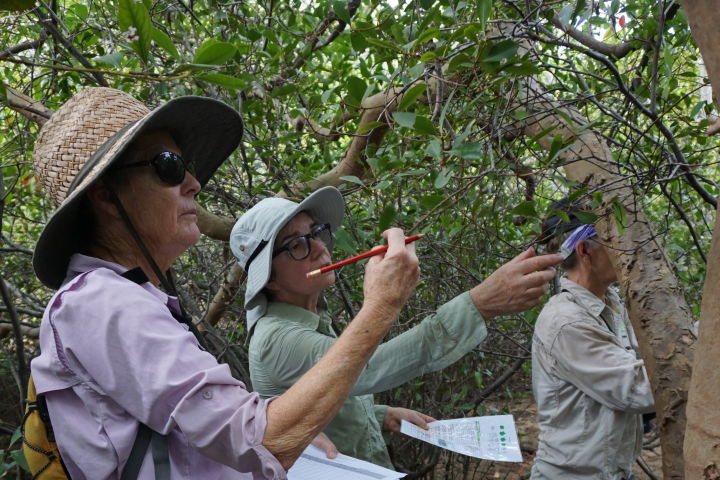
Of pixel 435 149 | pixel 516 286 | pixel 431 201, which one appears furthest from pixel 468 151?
pixel 516 286

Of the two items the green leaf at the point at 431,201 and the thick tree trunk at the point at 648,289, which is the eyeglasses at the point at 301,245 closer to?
the green leaf at the point at 431,201

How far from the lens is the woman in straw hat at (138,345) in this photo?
108cm

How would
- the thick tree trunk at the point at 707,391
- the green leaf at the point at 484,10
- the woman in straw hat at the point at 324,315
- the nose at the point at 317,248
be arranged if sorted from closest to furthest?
the thick tree trunk at the point at 707,391, the green leaf at the point at 484,10, the woman in straw hat at the point at 324,315, the nose at the point at 317,248

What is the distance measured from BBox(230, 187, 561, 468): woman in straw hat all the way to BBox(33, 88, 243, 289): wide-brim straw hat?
0.61m

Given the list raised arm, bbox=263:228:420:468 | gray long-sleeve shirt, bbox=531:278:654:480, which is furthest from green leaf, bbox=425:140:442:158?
gray long-sleeve shirt, bbox=531:278:654:480

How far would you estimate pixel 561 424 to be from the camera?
235 centimetres

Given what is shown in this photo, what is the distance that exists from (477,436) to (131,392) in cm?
126

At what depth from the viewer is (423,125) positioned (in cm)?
139

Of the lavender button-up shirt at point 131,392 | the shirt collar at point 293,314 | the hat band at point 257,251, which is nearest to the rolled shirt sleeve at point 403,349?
the shirt collar at point 293,314

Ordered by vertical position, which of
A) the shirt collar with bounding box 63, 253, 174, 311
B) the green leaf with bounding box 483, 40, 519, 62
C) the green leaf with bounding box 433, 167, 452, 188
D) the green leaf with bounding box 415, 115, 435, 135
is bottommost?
the shirt collar with bounding box 63, 253, 174, 311

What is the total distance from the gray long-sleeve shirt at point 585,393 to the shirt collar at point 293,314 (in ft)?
3.05

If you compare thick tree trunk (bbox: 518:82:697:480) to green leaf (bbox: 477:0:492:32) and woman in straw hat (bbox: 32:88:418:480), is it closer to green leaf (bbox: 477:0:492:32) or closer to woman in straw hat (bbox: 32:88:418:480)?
green leaf (bbox: 477:0:492:32)

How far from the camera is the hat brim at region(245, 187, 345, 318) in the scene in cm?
202

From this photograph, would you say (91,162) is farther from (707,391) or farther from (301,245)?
(707,391)
